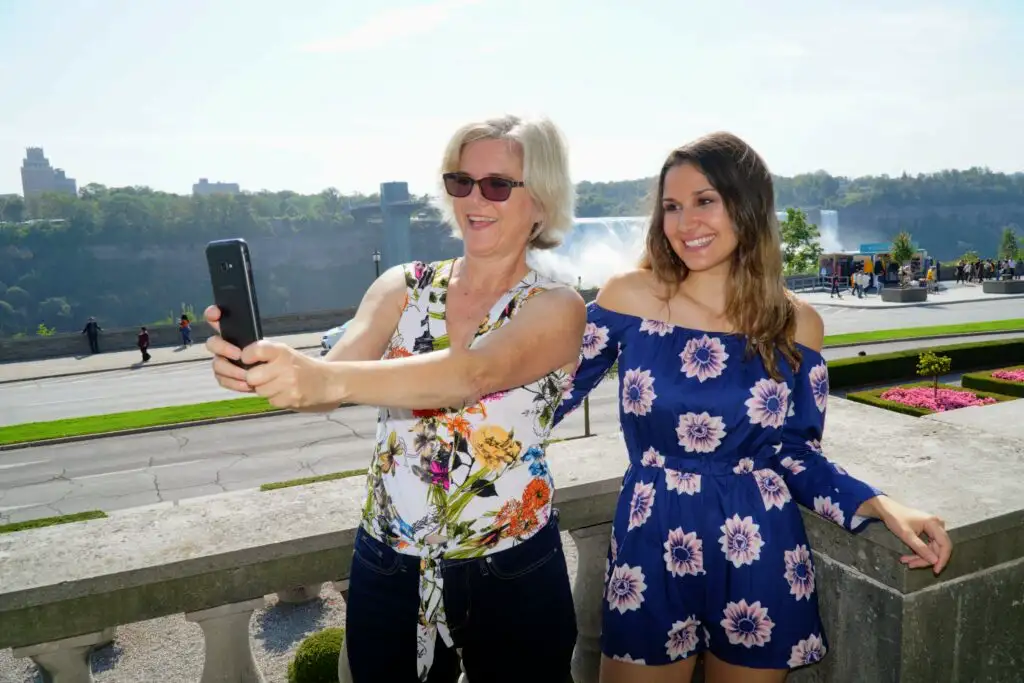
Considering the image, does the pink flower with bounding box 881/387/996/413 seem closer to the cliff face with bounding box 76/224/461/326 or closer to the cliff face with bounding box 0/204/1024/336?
the cliff face with bounding box 0/204/1024/336

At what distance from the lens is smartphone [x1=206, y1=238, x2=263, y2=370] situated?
4.61ft

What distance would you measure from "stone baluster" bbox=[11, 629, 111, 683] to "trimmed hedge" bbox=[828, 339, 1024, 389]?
1646cm

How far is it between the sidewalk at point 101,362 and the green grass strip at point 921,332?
1936cm

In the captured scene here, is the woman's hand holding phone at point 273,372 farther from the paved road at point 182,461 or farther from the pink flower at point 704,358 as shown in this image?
the paved road at point 182,461

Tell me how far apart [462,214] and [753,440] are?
1100 millimetres

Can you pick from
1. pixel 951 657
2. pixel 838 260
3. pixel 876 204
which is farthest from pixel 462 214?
pixel 876 204

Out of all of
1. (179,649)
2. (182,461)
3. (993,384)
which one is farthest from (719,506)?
(993,384)

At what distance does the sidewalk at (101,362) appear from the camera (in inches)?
1048

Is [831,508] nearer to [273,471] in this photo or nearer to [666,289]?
Answer: [666,289]

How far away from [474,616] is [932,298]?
1729 inches

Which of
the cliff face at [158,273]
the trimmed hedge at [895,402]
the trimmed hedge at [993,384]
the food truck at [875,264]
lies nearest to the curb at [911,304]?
the food truck at [875,264]

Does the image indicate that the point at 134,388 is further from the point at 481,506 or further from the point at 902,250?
the point at 902,250

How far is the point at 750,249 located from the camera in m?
2.39

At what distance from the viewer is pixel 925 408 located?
45.5 feet
